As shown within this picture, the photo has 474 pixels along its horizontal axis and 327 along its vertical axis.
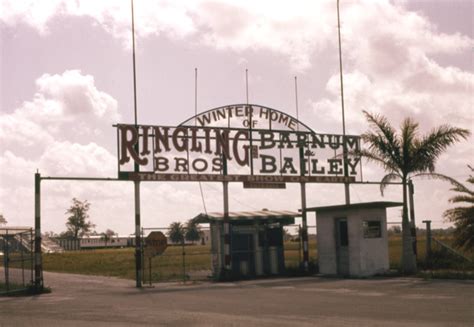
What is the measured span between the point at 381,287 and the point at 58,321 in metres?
11.3

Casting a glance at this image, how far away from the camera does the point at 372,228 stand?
→ 2778 cm

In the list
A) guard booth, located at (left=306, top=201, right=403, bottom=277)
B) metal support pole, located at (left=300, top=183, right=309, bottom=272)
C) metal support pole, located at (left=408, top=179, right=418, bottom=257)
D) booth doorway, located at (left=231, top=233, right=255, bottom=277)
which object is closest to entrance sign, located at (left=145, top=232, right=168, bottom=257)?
Result: booth doorway, located at (left=231, top=233, right=255, bottom=277)

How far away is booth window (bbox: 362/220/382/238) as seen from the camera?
27.5 metres

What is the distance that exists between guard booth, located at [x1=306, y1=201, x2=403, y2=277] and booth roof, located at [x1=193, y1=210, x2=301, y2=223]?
1379 millimetres

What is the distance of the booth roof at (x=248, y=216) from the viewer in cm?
2834

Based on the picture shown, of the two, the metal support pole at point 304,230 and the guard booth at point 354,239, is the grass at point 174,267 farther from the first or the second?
the guard booth at point 354,239

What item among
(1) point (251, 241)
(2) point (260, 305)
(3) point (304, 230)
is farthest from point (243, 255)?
(2) point (260, 305)

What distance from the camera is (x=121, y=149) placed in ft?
85.7

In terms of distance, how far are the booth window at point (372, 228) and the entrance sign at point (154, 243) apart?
829 centimetres

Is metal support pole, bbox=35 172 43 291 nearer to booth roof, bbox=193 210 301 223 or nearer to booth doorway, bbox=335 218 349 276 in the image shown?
booth roof, bbox=193 210 301 223

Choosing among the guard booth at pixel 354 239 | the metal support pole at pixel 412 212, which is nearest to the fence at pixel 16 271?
the guard booth at pixel 354 239

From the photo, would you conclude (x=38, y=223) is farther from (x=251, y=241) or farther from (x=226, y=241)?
(x=251, y=241)

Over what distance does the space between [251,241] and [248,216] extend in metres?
1.26

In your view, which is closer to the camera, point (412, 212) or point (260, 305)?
point (260, 305)
